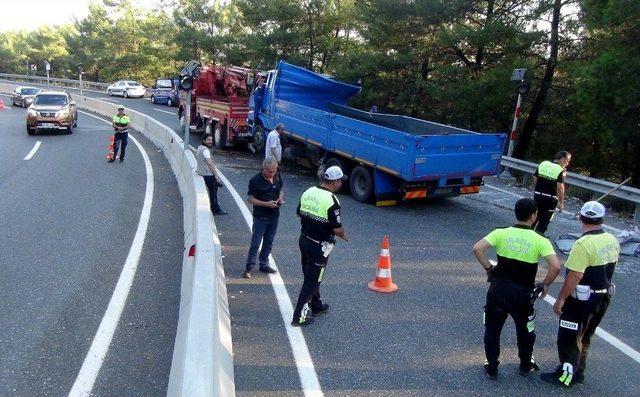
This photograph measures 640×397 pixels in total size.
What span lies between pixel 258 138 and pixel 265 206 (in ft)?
33.6

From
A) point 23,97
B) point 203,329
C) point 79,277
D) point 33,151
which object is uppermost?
point 203,329

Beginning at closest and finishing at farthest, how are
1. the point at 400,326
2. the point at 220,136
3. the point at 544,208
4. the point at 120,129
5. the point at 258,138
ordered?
the point at 400,326 < the point at 544,208 < the point at 120,129 < the point at 258,138 < the point at 220,136

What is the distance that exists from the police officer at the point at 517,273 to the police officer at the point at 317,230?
1.48m

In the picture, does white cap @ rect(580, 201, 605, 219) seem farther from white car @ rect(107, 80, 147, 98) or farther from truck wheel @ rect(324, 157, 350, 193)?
white car @ rect(107, 80, 147, 98)

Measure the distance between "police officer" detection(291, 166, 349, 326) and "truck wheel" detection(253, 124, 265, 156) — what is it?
1130 centimetres

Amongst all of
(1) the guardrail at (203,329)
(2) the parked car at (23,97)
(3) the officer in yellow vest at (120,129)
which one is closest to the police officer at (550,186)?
(1) the guardrail at (203,329)

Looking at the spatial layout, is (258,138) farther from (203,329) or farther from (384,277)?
(203,329)

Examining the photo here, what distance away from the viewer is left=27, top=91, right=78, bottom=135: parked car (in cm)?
2094

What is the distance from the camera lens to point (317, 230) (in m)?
5.55

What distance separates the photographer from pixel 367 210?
11.1 meters

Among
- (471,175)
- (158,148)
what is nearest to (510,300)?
(471,175)

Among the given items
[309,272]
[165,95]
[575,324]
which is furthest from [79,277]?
[165,95]

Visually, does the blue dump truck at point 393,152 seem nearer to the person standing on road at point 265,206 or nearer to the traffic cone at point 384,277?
the traffic cone at point 384,277

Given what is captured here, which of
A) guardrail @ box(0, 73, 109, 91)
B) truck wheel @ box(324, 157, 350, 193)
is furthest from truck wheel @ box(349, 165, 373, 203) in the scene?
guardrail @ box(0, 73, 109, 91)
